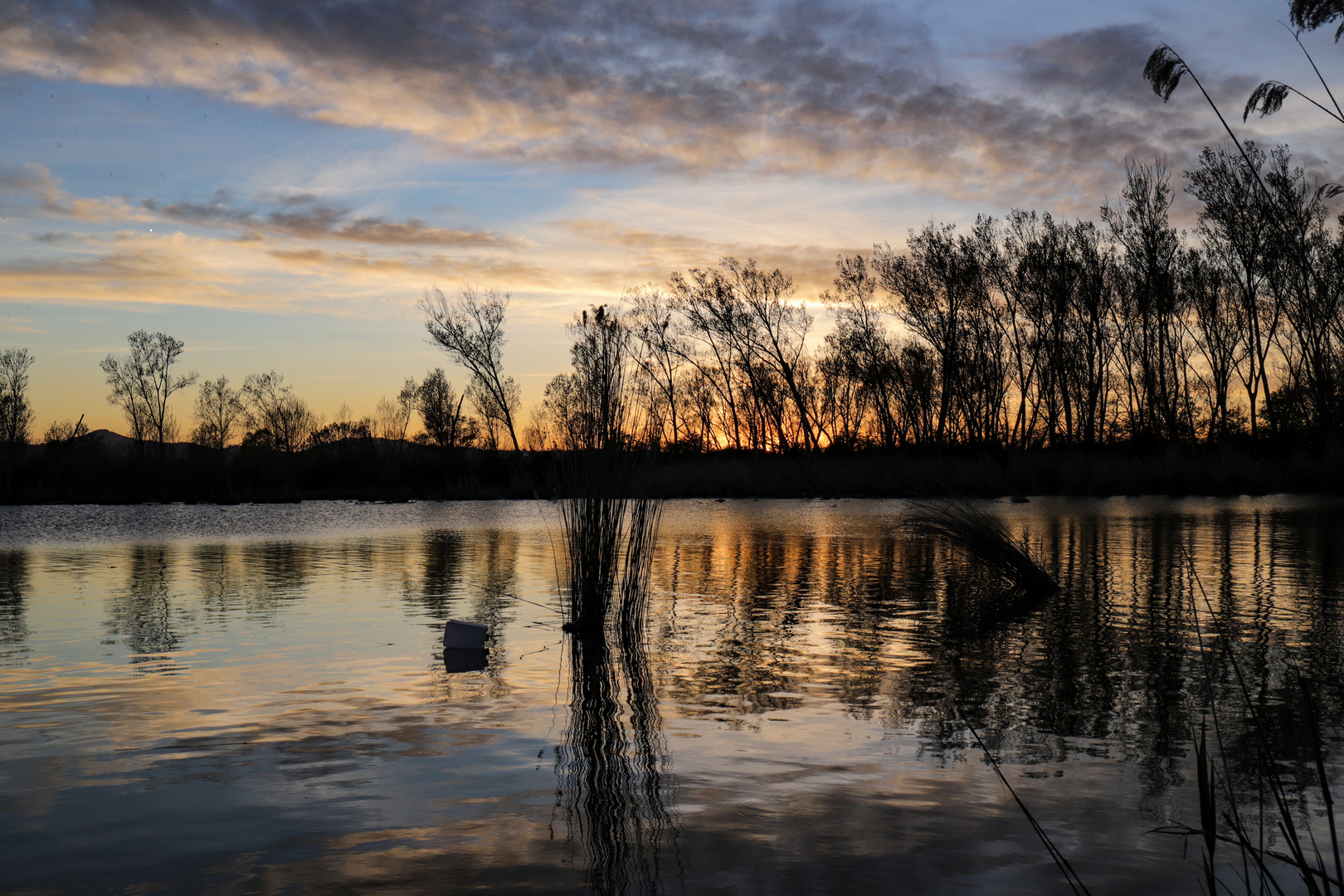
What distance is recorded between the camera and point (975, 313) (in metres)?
37.1

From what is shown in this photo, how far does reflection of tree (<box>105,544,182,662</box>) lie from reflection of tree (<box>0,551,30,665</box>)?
558 mm

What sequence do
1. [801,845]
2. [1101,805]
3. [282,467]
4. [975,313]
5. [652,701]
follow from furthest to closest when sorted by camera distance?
[282,467] → [975,313] → [652,701] → [1101,805] → [801,845]

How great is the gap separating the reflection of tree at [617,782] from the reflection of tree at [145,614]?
114 inches

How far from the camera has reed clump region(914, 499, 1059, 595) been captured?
758cm

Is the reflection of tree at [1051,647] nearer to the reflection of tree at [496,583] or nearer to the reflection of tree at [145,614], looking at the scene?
the reflection of tree at [496,583]

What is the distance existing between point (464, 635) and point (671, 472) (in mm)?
24933

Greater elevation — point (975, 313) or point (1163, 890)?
point (975, 313)

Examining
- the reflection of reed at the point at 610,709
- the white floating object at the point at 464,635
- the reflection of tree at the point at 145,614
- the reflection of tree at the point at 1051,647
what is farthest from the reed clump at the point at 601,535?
the reflection of tree at the point at 145,614

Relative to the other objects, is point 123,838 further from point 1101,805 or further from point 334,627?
point 334,627

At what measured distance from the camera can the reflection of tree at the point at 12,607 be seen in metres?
5.79

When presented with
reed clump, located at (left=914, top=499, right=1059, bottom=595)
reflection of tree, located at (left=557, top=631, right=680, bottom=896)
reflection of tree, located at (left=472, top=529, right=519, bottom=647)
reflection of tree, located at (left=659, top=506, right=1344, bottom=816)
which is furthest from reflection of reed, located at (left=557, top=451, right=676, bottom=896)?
reed clump, located at (left=914, top=499, right=1059, bottom=595)

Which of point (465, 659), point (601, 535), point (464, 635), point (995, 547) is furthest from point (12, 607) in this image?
point (995, 547)

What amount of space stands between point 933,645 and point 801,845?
3159 millimetres

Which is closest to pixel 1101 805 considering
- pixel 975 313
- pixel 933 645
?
pixel 933 645
